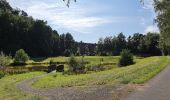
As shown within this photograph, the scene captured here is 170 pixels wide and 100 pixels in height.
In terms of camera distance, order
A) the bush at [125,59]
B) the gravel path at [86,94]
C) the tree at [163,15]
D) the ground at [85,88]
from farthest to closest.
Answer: the bush at [125,59] → the tree at [163,15] → the ground at [85,88] → the gravel path at [86,94]

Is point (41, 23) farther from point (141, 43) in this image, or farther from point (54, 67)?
point (54, 67)

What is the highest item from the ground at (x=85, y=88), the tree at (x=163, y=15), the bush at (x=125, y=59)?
the tree at (x=163, y=15)

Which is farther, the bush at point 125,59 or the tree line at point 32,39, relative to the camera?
the tree line at point 32,39

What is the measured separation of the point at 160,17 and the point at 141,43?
419 ft

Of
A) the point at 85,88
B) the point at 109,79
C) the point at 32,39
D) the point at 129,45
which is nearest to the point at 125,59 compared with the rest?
the point at 109,79

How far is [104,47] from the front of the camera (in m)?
194

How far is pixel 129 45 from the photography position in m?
180

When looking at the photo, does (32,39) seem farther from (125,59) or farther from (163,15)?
(163,15)

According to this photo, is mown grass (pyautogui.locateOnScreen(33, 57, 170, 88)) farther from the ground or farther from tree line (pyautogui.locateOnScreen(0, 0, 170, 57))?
tree line (pyautogui.locateOnScreen(0, 0, 170, 57))

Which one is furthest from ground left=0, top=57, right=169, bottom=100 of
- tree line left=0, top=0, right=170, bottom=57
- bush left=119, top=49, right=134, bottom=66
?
tree line left=0, top=0, right=170, bottom=57

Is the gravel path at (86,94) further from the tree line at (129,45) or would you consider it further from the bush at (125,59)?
the tree line at (129,45)

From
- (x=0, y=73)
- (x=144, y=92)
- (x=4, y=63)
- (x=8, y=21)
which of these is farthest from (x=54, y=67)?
(x=8, y=21)

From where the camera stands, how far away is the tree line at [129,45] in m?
160

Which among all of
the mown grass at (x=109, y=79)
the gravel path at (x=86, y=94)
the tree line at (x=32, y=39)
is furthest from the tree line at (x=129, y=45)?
the gravel path at (x=86, y=94)
